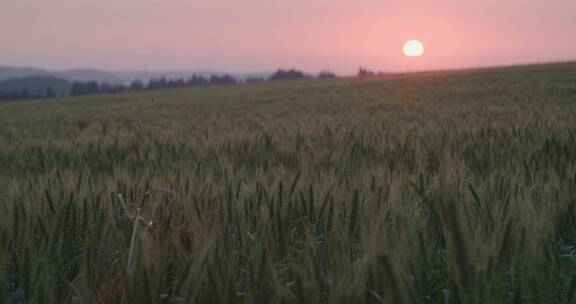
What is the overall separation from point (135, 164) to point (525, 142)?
6.33 ft

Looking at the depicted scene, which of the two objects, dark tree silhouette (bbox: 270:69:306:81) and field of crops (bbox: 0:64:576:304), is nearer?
field of crops (bbox: 0:64:576:304)

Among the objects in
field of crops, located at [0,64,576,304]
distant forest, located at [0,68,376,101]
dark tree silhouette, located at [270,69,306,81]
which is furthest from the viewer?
dark tree silhouette, located at [270,69,306,81]

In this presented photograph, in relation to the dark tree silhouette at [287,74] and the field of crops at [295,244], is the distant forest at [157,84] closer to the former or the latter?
the dark tree silhouette at [287,74]

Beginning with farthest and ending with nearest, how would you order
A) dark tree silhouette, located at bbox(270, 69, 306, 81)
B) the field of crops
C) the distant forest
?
1. dark tree silhouette, located at bbox(270, 69, 306, 81)
2. the distant forest
3. the field of crops

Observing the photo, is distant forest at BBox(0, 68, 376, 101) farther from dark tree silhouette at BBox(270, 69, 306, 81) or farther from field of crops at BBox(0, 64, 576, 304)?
field of crops at BBox(0, 64, 576, 304)

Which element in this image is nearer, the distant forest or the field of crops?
the field of crops

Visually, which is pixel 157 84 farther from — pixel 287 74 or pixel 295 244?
pixel 295 244

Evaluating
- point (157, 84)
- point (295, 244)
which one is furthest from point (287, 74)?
point (295, 244)

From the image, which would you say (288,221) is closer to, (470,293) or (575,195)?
(470,293)

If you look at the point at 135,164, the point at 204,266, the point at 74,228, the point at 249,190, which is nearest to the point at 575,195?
the point at 249,190

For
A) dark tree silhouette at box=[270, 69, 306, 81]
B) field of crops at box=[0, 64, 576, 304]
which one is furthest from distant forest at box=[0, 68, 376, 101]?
field of crops at box=[0, 64, 576, 304]

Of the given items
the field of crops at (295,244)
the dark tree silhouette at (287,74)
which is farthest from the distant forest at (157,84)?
the field of crops at (295,244)

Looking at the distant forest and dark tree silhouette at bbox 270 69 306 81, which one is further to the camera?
dark tree silhouette at bbox 270 69 306 81

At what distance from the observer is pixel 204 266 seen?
719mm
